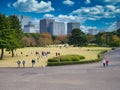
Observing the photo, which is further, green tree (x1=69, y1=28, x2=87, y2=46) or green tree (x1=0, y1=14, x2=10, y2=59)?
green tree (x1=69, y1=28, x2=87, y2=46)

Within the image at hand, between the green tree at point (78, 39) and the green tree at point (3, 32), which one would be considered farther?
the green tree at point (78, 39)

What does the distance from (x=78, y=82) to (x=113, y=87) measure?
3839mm

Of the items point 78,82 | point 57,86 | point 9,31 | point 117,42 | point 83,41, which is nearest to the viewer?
point 57,86

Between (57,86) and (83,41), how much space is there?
4491 inches

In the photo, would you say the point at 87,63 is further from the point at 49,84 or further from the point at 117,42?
the point at 117,42

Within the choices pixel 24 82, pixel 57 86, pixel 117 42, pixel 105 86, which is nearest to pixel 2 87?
pixel 24 82

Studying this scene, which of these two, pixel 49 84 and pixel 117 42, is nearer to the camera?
pixel 49 84

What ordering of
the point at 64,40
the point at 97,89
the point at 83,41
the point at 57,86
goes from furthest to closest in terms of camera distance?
the point at 64,40 < the point at 83,41 < the point at 57,86 < the point at 97,89

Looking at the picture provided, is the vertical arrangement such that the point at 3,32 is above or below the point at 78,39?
below

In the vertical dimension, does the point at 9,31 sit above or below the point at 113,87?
above

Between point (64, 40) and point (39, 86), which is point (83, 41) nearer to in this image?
point (64, 40)

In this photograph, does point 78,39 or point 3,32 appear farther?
point 78,39

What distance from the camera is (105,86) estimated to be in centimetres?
2128

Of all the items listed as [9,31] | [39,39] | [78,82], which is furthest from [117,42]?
[78,82]
